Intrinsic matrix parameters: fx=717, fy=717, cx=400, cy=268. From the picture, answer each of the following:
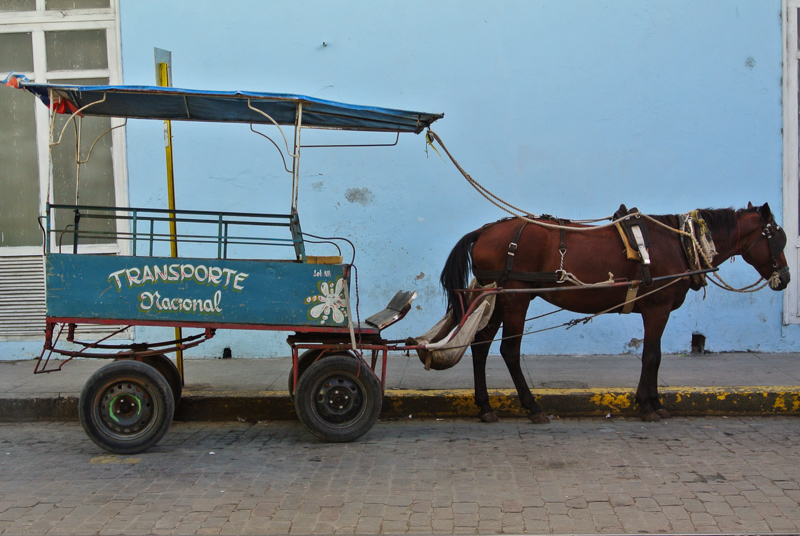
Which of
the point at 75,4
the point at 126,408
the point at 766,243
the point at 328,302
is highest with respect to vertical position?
the point at 75,4

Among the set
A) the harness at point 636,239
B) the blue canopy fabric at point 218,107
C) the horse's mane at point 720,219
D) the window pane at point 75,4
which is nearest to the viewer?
the blue canopy fabric at point 218,107

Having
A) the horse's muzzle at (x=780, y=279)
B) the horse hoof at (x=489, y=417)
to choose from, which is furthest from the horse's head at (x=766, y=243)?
the horse hoof at (x=489, y=417)

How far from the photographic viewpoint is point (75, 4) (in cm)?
776

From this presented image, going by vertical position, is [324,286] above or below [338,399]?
above

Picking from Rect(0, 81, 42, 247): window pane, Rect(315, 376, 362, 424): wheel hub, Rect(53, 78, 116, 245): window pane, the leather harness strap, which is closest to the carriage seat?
Rect(315, 376, 362, 424): wheel hub

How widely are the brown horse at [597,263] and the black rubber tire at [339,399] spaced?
3.24ft

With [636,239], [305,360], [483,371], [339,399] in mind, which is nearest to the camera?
[339,399]

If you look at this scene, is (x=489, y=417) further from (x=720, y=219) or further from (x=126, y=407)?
(x=126, y=407)

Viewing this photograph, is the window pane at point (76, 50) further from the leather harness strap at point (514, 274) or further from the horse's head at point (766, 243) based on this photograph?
the horse's head at point (766, 243)

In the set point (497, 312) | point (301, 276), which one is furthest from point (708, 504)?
point (301, 276)

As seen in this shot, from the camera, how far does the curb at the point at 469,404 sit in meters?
5.88

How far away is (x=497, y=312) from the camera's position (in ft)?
18.4

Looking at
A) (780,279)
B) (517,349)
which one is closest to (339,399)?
(517,349)

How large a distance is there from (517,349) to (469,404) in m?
0.72
